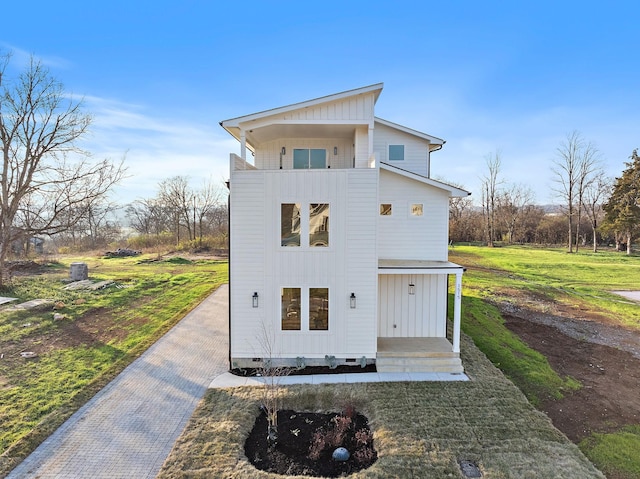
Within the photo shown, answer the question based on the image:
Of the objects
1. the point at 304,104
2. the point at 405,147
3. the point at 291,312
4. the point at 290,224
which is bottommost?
the point at 291,312

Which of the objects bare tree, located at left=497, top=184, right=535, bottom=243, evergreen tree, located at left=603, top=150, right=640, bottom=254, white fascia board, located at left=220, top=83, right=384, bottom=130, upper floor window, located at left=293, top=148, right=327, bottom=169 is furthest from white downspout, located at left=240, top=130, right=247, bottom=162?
bare tree, located at left=497, top=184, right=535, bottom=243

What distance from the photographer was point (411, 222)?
10211mm

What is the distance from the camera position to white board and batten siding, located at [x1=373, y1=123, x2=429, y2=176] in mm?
11258

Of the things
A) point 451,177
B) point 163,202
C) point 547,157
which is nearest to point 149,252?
point 163,202

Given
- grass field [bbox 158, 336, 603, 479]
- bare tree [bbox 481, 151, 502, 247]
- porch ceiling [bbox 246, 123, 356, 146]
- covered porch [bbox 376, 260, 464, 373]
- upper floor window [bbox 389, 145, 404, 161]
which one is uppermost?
bare tree [bbox 481, 151, 502, 247]

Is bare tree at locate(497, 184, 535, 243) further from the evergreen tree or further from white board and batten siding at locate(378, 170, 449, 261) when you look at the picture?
white board and batten siding at locate(378, 170, 449, 261)

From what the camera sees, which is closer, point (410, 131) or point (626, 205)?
point (410, 131)

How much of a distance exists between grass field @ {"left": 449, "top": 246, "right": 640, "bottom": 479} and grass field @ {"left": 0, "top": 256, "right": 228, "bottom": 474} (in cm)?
1045

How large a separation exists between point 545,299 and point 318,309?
47.0 feet

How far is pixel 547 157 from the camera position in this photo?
127ft

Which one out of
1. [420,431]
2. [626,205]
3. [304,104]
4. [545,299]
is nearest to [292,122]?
[304,104]

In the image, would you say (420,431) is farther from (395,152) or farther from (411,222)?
(395,152)

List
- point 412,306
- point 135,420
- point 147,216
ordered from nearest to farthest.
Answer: point 135,420
point 412,306
point 147,216

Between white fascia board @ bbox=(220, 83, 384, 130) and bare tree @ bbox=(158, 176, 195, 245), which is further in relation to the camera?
bare tree @ bbox=(158, 176, 195, 245)
